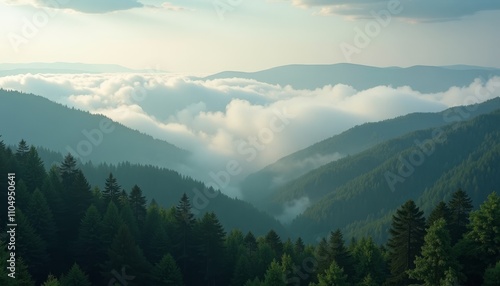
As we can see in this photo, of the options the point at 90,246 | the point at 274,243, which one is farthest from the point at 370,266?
the point at 90,246

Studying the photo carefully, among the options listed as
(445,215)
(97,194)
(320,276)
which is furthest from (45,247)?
(445,215)

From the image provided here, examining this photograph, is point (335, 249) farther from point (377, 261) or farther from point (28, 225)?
point (28, 225)

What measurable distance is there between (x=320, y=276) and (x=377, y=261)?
34.8 feet

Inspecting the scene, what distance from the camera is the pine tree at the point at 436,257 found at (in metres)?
37.5

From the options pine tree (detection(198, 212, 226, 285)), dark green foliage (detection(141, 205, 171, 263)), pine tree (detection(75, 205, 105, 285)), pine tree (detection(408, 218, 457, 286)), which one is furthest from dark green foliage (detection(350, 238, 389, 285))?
pine tree (detection(75, 205, 105, 285))

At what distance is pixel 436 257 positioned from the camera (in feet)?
124

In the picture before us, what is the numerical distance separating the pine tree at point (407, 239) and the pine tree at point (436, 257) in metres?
5.14

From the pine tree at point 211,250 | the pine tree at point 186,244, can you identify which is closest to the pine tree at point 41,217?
the pine tree at point 186,244

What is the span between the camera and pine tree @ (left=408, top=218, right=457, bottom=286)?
1478 inches

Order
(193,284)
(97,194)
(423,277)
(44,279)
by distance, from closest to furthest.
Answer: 1. (423,277)
2. (44,279)
3. (193,284)
4. (97,194)

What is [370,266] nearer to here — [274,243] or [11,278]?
[274,243]

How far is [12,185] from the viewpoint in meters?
52.6

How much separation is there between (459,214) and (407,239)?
296 inches

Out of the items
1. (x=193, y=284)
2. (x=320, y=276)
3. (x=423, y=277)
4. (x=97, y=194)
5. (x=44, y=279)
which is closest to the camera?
(x=423, y=277)
